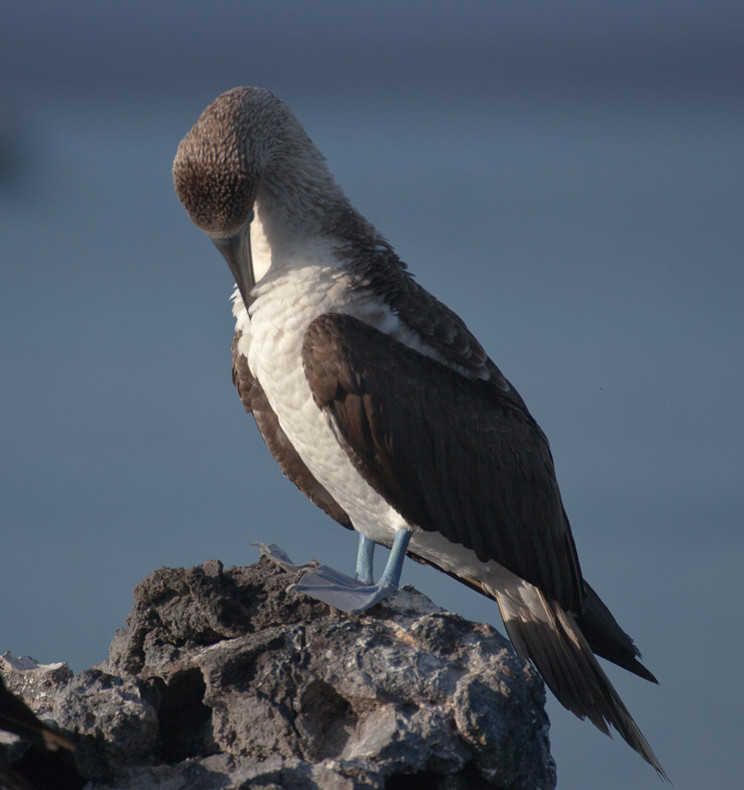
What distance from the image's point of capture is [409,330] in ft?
17.8

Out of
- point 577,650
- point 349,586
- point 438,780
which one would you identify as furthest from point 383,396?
point 438,780

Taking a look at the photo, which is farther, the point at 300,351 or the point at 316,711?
the point at 300,351

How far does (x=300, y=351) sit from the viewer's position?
5238 millimetres

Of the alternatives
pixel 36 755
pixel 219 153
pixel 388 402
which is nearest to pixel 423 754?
pixel 36 755

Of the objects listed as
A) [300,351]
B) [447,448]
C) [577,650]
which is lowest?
[577,650]

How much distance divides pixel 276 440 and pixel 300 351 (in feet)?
3.30

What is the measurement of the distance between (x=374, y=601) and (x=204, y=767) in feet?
3.96

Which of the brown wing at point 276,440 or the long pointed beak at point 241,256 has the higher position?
the long pointed beak at point 241,256

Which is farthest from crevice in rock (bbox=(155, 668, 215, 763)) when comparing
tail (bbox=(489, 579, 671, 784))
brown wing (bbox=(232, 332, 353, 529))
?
tail (bbox=(489, 579, 671, 784))

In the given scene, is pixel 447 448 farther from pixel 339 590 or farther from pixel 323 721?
pixel 323 721

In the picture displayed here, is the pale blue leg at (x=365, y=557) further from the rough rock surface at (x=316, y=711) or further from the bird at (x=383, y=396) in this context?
the rough rock surface at (x=316, y=711)

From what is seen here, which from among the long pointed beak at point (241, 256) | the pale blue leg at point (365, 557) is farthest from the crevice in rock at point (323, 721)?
the long pointed beak at point (241, 256)

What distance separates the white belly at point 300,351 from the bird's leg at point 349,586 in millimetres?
317

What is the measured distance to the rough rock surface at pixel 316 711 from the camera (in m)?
3.86
